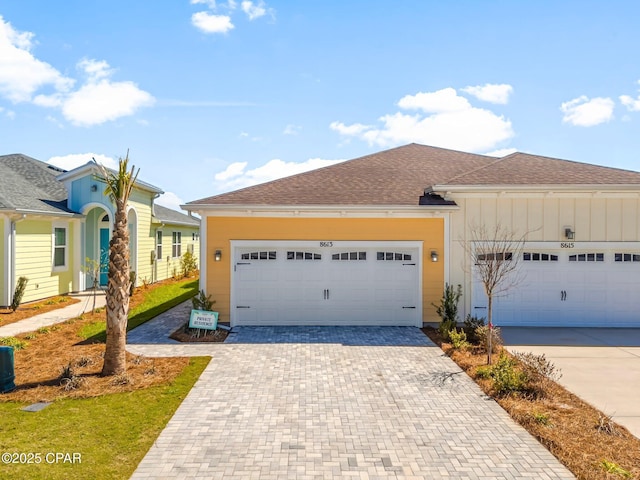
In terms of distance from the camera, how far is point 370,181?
13.5m

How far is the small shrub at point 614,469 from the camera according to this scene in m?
4.49

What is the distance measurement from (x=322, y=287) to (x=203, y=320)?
11.6 feet

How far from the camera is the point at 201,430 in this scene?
5559 mm

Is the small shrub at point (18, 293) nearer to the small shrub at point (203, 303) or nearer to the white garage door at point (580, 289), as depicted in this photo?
the small shrub at point (203, 303)

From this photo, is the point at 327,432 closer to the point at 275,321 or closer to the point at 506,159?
the point at 275,321

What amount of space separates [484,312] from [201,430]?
9310 millimetres

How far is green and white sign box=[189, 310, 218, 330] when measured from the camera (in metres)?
10.7

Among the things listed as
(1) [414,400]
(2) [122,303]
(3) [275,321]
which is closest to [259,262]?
(3) [275,321]

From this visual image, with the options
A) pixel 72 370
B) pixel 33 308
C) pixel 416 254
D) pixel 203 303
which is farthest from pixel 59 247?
pixel 416 254

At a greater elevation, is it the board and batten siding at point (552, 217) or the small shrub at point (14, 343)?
the board and batten siding at point (552, 217)

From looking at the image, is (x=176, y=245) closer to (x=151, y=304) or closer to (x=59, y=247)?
(x=59, y=247)

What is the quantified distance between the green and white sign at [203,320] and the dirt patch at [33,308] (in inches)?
235

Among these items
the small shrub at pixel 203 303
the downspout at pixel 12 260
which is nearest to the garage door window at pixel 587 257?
the small shrub at pixel 203 303

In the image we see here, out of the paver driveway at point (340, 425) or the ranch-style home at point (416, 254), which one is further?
the ranch-style home at point (416, 254)
